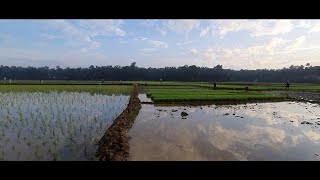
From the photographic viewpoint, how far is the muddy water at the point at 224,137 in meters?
6.99

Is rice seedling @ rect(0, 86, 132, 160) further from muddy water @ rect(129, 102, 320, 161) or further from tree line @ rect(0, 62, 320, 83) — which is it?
tree line @ rect(0, 62, 320, 83)

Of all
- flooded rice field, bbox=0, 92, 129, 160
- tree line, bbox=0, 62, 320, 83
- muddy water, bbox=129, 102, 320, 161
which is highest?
tree line, bbox=0, 62, 320, 83

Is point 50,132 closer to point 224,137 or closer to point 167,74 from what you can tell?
point 224,137

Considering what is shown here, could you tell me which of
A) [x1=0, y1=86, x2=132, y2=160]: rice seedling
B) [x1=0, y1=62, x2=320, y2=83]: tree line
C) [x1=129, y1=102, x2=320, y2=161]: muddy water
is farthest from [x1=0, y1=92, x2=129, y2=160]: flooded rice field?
[x1=0, y1=62, x2=320, y2=83]: tree line

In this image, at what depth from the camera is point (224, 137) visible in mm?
8898

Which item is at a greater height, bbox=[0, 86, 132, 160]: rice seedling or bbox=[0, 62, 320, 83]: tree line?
bbox=[0, 62, 320, 83]: tree line

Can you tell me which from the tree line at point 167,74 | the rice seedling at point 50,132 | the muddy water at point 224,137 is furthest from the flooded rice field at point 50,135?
the tree line at point 167,74

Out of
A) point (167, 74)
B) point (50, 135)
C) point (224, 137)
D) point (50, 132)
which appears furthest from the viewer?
point (167, 74)

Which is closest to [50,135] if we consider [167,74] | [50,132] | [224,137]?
[50,132]

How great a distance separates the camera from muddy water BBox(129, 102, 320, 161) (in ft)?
22.9

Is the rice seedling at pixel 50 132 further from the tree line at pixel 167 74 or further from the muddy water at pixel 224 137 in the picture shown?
the tree line at pixel 167 74

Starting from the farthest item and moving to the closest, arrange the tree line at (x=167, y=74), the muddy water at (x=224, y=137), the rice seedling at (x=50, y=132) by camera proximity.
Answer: the tree line at (x=167, y=74), the muddy water at (x=224, y=137), the rice seedling at (x=50, y=132)
